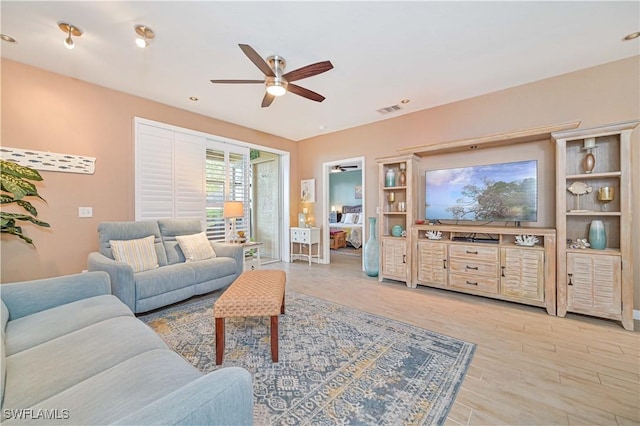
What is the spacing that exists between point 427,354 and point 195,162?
417 centimetres

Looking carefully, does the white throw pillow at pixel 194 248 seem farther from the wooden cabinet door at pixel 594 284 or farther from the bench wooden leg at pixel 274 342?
the wooden cabinet door at pixel 594 284

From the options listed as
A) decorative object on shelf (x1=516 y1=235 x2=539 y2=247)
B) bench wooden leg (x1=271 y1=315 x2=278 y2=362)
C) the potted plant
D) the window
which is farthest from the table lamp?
decorative object on shelf (x1=516 y1=235 x2=539 y2=247)

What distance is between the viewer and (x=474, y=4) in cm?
198

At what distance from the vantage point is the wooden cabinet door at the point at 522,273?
287cm

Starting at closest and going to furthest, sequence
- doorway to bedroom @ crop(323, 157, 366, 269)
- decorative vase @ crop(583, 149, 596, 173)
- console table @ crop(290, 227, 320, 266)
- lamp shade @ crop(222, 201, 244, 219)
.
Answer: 1. decorative vase @ crop(583, 149, 596, 173)
2. lamp shade @ crop(222, 201, 244, 219)
3. console table @ crop(290, 227, 320, 266)
4. doorway to bedroom @ crop(323, 157, 366, 269)

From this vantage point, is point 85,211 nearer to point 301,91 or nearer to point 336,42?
point 301,91

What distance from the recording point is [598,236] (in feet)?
8.66

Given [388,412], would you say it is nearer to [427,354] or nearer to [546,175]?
[427,354]

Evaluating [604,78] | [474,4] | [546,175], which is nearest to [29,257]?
[474,4]

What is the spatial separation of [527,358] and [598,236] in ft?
5.60

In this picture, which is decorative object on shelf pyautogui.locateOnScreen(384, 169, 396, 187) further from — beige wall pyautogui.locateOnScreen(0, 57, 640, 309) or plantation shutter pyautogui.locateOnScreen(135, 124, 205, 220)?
plantation shutter pyautogui.locateOnScreen(135, 124, 205, 220)

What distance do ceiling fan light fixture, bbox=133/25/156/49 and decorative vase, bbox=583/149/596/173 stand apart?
4.59 m

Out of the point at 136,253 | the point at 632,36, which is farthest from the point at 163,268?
the point at 632,36

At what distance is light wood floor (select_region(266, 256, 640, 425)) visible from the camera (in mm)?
1460
